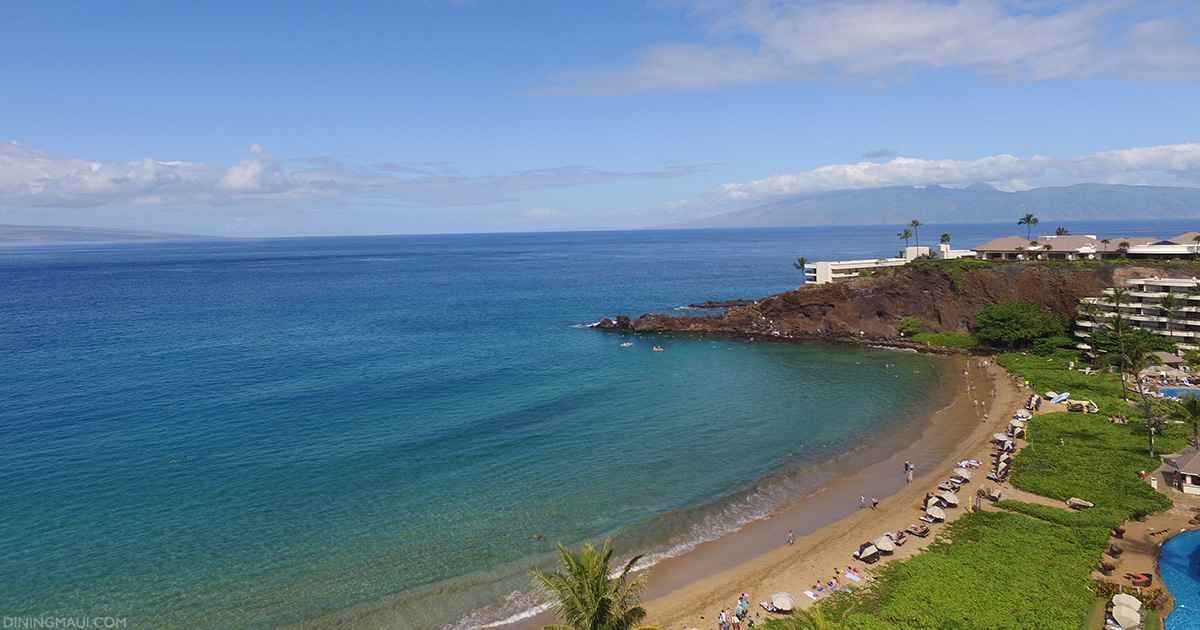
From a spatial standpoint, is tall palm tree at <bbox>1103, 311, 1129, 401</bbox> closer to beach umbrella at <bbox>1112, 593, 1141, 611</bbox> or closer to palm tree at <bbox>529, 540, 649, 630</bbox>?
beach umbrella at <bbox>1112, 593, 1141, 611</bbox>

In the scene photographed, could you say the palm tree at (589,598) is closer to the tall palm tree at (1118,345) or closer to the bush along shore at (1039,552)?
the bush along shore at (1039,552)

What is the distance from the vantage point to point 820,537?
3606 centimetres

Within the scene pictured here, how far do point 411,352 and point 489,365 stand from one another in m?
13.1

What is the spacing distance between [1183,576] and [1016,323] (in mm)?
53685

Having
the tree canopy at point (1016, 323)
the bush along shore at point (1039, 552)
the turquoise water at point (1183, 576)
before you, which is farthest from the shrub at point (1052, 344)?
the turquoise water at point (1183, 576)

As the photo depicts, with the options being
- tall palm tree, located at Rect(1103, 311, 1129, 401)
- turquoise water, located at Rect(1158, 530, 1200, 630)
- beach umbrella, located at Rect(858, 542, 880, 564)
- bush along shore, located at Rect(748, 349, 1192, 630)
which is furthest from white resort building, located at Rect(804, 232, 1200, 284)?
beach umbrella, located at Rect(858, 542, 880, 564)

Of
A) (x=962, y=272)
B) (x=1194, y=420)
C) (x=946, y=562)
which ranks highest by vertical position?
(x=962, y=272)

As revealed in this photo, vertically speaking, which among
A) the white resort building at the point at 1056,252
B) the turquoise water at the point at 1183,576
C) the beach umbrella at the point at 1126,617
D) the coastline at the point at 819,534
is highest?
the white resort building at the point at 1056,252

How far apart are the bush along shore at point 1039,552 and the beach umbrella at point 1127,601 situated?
33.6 inches

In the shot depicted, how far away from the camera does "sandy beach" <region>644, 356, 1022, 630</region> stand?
30375 mm

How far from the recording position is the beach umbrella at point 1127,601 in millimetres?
25438

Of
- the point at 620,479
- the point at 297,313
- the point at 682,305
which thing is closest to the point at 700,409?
→ the point at 620,479

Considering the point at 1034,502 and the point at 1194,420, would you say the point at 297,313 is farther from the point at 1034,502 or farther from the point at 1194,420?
the point at 1194,420

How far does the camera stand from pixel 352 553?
3356 centimetres
